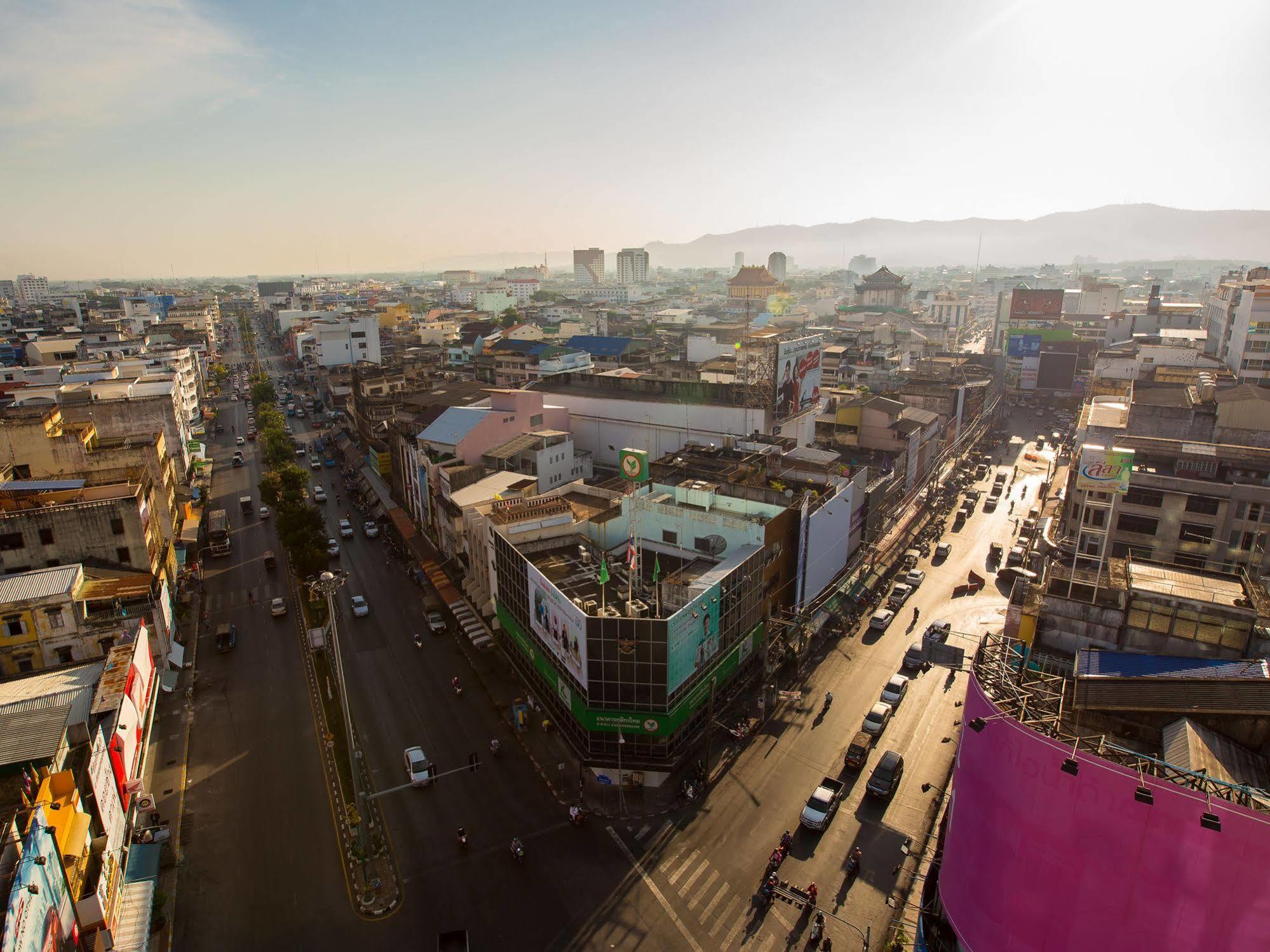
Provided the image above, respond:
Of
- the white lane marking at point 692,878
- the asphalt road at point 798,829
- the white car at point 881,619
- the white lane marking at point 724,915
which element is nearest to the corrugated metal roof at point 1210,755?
the asphalt road at point 798,829

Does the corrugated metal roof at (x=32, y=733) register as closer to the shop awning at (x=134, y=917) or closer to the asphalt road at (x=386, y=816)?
the shop awning at (x=134, y=917)

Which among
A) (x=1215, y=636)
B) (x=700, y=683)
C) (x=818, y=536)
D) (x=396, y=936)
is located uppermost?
(x=1215, y=636)

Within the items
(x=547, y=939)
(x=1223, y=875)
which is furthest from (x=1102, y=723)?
(x=547, y=939)

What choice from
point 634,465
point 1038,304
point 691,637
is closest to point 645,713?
point 691,637

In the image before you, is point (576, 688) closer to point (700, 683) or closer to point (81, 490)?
point (700, 683)

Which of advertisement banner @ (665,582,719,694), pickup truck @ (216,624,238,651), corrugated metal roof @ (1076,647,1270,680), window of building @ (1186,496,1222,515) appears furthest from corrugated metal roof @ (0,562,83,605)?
window of building @ (1186,496,1222,515)

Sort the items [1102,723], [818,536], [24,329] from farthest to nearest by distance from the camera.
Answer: [24,329] < [818,536] < [1102,723]
